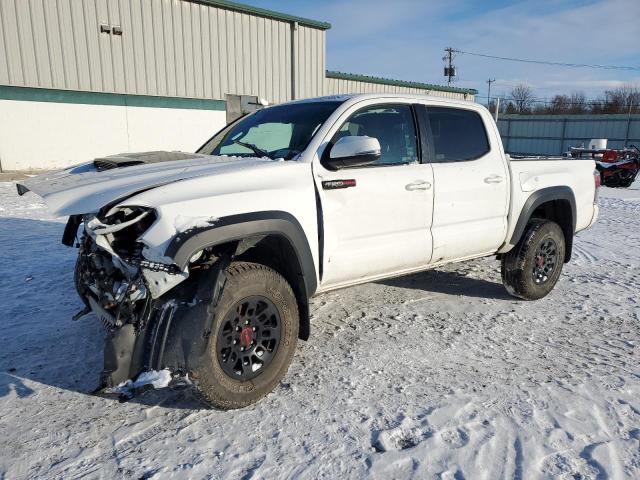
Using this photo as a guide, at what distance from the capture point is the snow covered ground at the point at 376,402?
2.48 metres

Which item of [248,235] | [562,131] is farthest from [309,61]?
[562,131]

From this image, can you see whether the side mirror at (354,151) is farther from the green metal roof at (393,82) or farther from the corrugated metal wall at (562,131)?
the corrugated metal wall at (562,131)

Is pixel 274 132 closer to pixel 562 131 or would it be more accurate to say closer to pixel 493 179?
pixel 493 179

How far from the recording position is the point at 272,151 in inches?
142

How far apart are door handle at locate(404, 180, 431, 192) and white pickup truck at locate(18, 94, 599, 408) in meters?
0.02

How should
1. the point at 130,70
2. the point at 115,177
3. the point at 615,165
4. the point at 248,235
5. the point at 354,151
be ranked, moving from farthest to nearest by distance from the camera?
1. the point at 130,70
2. the point at 615,165
3. the point at 354,151
4. the point at 115,177
5. the point at 248,235

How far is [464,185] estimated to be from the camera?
418 centimetres

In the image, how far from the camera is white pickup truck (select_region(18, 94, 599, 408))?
2594 mm

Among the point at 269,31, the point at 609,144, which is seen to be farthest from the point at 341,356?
the point at 609,144

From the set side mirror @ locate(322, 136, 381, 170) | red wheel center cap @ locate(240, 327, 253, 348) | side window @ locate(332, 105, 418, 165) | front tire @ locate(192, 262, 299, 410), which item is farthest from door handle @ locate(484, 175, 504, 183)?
red wheel center cap @ locate(240, 327, 253, 348)

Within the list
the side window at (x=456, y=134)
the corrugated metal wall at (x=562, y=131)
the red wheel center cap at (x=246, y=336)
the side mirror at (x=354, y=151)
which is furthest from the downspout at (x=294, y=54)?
the corrugated metal wall at (x=562, y=131)

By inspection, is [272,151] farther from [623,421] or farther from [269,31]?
[269,31]

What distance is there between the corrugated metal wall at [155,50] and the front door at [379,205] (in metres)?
13.9

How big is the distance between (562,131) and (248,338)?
33.3m
